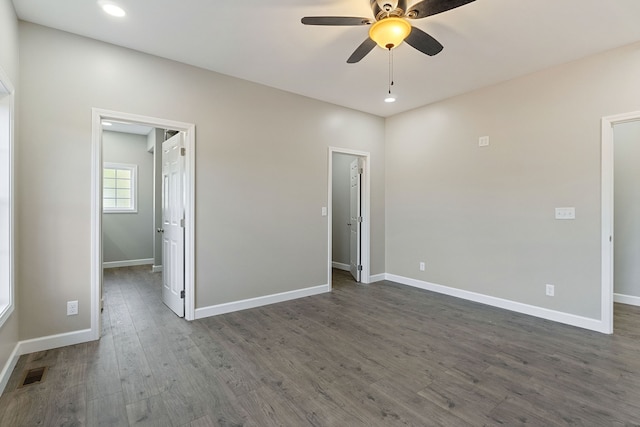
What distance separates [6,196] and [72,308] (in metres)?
1.13

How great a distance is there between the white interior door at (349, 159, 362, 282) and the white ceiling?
1.77 m

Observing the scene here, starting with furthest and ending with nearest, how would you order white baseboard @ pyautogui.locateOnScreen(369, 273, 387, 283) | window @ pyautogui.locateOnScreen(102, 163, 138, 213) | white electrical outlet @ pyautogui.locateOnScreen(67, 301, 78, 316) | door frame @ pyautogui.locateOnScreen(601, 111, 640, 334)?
1. window @ pyautogui.locateOnScreen(102, 163, 138, 213)
2. white baseboard @ pyautogui.locateOnScreen(369, 273, 387, 283)
3. door frame @ pyautogui.locateOnScreen(601, 111, 640, 334)
4. white electrical outlet @ pyautogui.locateOnScreen(67, 301, 78, 316)

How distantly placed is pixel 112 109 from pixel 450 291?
187 inches

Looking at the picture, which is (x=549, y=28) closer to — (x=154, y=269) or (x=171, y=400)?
(x=171, y=400)

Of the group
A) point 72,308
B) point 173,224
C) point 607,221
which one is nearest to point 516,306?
point 607,221

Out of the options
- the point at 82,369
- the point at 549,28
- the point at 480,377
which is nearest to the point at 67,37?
the point at 82,369

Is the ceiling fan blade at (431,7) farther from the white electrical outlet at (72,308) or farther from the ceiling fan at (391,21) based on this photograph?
the white electrical outlet at (72,308)

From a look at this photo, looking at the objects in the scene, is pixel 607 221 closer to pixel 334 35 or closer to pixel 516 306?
pixel 516 306

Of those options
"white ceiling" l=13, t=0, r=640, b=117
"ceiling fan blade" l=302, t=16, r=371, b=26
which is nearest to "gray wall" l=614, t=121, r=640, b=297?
"white ceiling" l=13, t=0, r=640, b=117

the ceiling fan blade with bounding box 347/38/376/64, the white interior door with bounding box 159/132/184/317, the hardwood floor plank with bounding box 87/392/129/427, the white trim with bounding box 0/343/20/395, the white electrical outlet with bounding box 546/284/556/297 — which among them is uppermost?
the ceiling fan blade with bounding box 347/38/376/64

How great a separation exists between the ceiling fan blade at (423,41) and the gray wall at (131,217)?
20.8ft

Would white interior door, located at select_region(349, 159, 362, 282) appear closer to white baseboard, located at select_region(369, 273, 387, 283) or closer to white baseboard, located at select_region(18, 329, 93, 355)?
white baseboard, located at select_region(369, 273, 387, 283)

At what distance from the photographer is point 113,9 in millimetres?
2494

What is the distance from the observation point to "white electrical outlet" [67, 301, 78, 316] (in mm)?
2832
